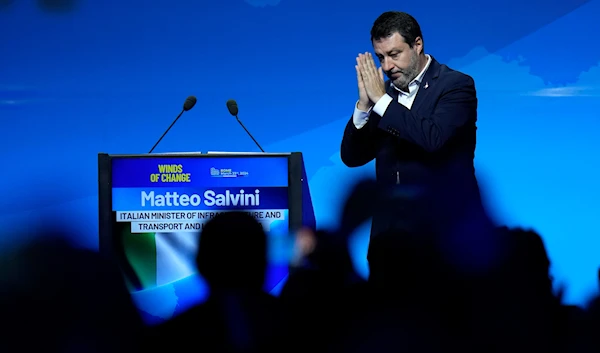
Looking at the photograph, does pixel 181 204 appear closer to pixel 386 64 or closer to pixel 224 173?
pixel 224 173

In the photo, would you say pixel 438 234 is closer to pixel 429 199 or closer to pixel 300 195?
pixel 429 199

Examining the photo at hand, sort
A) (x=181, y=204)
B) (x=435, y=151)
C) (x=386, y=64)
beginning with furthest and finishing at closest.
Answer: (x=181, y=204)
(x=386, y=64)
(x=435, y=151)

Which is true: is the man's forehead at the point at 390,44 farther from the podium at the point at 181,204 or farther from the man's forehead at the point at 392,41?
the podium at the point at 181,204

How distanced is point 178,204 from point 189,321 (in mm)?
483

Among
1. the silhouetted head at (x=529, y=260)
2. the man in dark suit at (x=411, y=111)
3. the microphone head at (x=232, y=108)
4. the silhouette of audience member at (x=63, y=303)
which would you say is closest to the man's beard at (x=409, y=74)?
the man in dark suit at (x=411, y=111)

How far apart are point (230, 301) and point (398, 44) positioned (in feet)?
3.74

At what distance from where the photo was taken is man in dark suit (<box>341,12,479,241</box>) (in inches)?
80.4

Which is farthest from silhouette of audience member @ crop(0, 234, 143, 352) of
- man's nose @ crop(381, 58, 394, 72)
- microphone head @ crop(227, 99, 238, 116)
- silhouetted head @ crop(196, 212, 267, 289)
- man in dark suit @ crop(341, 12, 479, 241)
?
man's nose @ crop(381, 58, 394, 72)

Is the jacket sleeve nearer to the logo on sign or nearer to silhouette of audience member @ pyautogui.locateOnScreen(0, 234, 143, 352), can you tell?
the logo on sign

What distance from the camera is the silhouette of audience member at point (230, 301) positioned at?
249 cm

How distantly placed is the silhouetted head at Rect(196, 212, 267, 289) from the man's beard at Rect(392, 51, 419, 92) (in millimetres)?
920

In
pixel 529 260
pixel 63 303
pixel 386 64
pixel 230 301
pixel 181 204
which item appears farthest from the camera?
pixel 529 260

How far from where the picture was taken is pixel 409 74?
2.13 metres

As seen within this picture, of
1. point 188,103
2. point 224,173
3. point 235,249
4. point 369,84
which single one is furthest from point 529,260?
point 188,103
